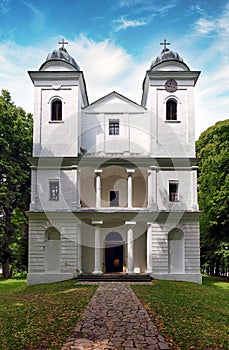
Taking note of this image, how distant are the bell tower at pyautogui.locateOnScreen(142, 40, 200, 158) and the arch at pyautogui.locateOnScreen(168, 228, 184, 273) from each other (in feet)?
16.0

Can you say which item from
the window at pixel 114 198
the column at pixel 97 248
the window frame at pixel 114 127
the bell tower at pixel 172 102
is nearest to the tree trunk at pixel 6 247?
the window at pixel 114 198

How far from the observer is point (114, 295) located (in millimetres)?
16156

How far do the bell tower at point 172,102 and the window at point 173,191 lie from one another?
6.62 feet

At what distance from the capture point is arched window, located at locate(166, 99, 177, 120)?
84.8ft

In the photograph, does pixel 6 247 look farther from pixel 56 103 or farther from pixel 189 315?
pixel 189 315

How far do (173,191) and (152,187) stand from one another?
142 cm

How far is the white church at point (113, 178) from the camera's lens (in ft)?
78.3

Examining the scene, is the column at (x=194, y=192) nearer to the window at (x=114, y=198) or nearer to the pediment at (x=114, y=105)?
the window at (x=114, y=198)

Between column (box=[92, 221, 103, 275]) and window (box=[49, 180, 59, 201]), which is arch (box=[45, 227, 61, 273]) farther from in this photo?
column (box=[92, 221, 103, 275])

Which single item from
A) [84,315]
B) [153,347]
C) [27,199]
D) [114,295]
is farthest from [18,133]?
[153,347]

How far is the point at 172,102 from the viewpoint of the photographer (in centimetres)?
2606

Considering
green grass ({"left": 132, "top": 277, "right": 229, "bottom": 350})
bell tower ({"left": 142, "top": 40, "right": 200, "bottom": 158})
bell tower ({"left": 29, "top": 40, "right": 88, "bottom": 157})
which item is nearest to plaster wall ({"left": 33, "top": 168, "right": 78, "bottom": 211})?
bell tower ({"left": 29, "top": 40, "right": 88, "bottom": 157})

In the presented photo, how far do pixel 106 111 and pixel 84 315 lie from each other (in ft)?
54.0

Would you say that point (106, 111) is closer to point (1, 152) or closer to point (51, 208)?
point (51, 208)
